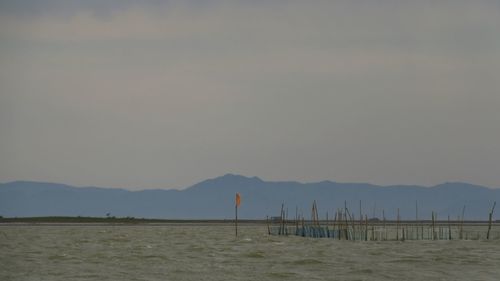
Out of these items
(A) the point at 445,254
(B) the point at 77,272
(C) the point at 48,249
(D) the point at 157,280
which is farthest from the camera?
(C) the point at 48,249

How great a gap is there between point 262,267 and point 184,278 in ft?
28.4

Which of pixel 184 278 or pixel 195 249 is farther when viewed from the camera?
pixel 195 249

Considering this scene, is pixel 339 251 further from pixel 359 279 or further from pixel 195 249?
pixel 359 279

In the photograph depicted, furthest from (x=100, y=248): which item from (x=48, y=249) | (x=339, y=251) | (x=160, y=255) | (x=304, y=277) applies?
(x=304, y=277)

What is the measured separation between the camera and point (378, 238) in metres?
105

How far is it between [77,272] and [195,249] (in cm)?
2464

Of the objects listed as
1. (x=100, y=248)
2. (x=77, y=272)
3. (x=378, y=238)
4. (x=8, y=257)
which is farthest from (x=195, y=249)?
(x=378, y=238)

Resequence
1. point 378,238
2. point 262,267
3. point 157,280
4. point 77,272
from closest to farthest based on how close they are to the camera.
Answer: point 157,280 → point 77,272 → point 262,267 → point 378,238

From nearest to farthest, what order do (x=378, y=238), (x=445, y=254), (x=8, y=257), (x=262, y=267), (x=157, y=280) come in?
(x=157, y=280)
(x=262, y=267)
(x=8, y=257)
(x=445, y=254)
(x=378, y=238)

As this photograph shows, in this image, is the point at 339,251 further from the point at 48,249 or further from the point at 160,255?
the point at 48,249

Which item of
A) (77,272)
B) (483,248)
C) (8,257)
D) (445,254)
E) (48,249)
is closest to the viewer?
(77,272)

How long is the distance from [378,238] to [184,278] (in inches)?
2196

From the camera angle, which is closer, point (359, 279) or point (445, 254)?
point (359, 279)

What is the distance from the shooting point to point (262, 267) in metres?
59.3
